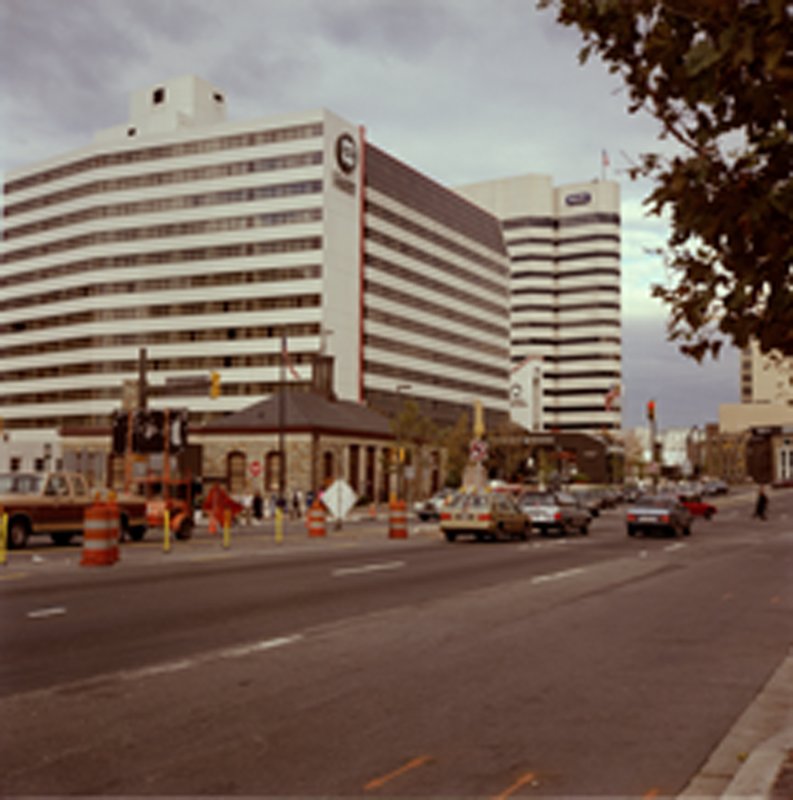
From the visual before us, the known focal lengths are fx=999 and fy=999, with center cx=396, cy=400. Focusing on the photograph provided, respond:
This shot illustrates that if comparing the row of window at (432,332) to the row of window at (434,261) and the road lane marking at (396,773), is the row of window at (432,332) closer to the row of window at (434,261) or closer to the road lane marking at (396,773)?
the row of window at (434,261)

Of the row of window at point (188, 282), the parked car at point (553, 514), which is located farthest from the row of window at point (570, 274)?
the parked car at point (553, 514)

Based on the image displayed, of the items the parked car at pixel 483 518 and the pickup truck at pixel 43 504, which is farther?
the parked car at pixel 483 518

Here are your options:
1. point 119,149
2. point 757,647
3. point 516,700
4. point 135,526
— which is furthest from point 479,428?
point 119,149

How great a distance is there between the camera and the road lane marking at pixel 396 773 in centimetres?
545

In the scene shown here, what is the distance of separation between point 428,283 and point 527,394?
37368 mm

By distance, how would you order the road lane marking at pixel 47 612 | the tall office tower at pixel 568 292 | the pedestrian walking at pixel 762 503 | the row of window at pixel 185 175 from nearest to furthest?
the road lane marking at pixel 47 612
the pedestrian walking at pixel 762 503
the row of window at pixel 185 175
the tall office tower at pixel 568 292

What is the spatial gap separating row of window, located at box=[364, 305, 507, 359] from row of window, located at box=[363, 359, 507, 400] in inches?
158

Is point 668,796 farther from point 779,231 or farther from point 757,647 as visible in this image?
point 757,647

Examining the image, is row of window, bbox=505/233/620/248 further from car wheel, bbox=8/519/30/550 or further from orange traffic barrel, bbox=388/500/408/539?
car wheel, bbox=8/519/30/550

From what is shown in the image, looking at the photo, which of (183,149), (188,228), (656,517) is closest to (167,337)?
(188,228)

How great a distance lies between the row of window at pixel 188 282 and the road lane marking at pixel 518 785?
287ft

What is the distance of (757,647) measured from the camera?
35.4 feet

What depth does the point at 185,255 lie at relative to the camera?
319 feet

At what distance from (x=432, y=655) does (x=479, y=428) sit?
3922cm
